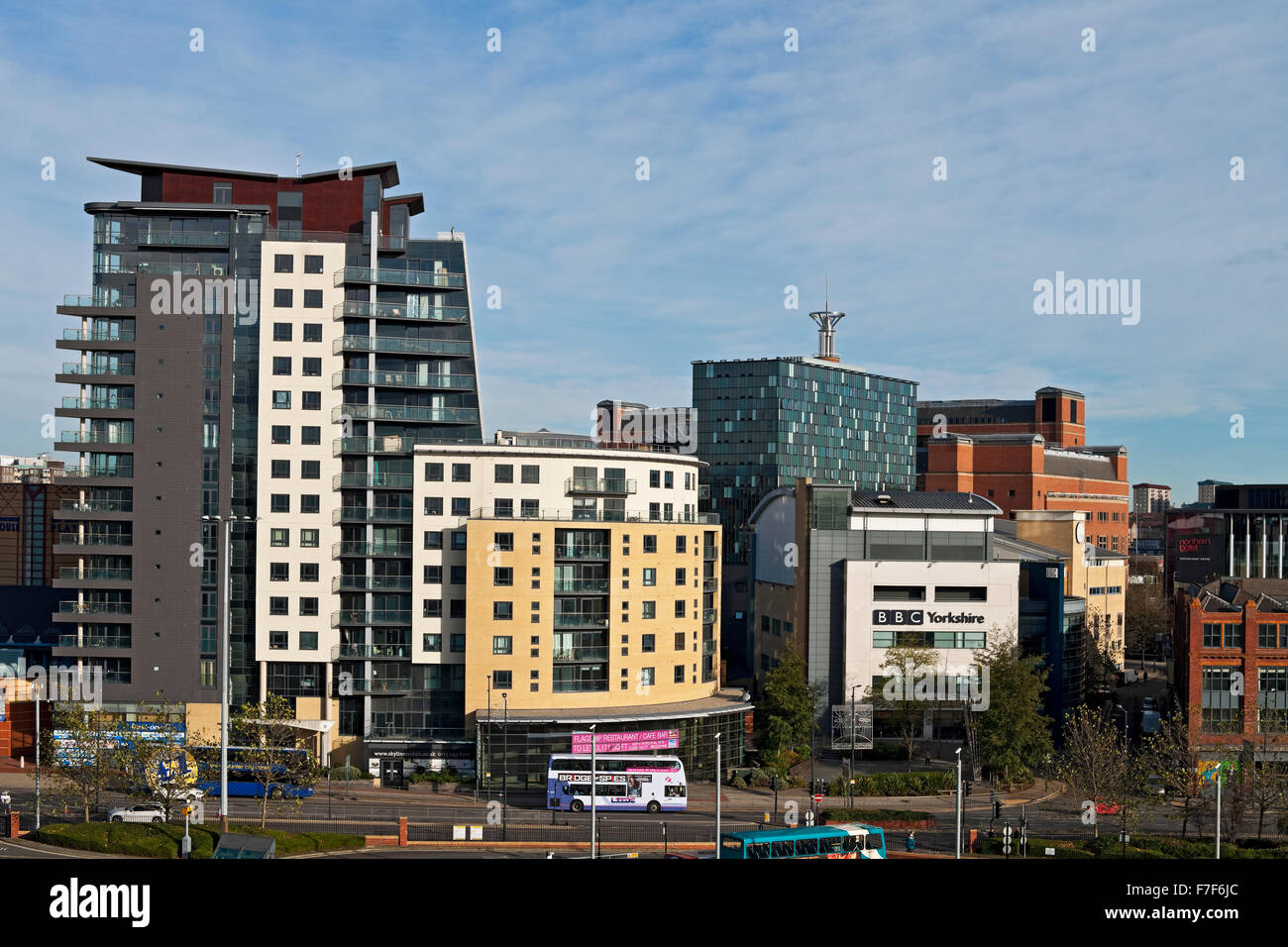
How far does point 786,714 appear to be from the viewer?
73188 mm

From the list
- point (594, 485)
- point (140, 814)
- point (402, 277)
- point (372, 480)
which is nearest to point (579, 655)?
point (594, 485)

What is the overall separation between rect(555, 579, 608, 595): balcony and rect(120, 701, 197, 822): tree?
24.6 m

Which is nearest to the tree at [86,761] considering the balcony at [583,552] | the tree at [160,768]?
the tree at [160,768]

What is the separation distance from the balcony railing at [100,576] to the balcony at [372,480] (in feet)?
48.8

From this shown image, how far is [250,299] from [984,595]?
182 ft

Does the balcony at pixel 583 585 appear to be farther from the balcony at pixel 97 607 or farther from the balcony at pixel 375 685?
the balcony at pixel 97 607

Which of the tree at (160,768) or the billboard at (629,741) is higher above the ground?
the tree at (160,768)

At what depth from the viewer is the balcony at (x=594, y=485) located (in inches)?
2928

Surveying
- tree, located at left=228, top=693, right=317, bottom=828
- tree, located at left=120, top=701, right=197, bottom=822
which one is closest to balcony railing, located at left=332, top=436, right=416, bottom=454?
tree, located at left=228, top=693, right=317, bottom=828

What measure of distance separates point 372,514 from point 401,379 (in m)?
9.48

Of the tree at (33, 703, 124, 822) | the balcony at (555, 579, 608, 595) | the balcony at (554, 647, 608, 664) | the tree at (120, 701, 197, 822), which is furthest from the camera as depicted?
the balcony at (555, 579, 608, 595)

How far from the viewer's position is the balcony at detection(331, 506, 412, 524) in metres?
72.9

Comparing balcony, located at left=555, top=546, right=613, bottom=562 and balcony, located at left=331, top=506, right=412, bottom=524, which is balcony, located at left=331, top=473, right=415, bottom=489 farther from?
balcony, located at left=555, top=546, right=613, bottom=562
